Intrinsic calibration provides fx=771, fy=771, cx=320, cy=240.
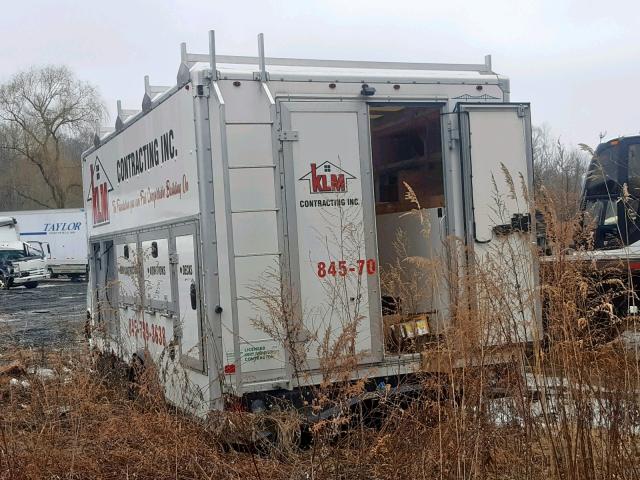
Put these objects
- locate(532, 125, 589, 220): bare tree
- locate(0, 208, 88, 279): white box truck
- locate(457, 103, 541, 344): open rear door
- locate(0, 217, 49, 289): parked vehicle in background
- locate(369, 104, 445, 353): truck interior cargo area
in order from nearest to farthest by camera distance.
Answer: locate(532, 125, 589, 220): bare tree → locate(457, 103, 541, 344): open rear door → locate(369, 104, 445, 353): truck interior cargo area → locate(0, 217, 49, 289): parked vehicle in background → locate(0, 208, 88, 279): white box truck

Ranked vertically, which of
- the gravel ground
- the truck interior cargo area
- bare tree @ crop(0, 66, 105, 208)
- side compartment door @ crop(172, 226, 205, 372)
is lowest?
the gravel ground

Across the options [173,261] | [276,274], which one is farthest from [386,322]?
[173,261]

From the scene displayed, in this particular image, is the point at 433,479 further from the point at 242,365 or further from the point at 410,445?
the point at 242,365

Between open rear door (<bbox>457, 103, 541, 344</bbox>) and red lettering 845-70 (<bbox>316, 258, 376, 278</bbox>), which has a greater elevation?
open rear door (<bbox>457, 103, 541, 344</bbox>)

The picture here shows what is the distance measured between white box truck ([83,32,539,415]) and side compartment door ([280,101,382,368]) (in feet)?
0.03

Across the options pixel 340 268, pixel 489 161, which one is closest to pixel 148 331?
pixel 340 268

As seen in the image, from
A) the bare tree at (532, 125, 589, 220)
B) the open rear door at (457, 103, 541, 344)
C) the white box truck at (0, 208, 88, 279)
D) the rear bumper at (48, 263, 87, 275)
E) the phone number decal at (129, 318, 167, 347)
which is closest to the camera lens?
the bare tree at (532, 125, 589, 220)

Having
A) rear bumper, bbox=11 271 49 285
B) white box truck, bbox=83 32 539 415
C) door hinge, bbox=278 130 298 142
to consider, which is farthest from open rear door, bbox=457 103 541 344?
rear bumper, bbox=11 271 49 285

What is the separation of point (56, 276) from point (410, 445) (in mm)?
42896

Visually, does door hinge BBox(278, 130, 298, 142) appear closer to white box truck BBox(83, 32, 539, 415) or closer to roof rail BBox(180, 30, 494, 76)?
white box truck BBox(83, 32, 539, 415)

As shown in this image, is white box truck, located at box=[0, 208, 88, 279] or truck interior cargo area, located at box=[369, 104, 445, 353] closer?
truck interior cargo area, located at box=[369, 104, 445, 353]

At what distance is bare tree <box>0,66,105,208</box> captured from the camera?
54031 millimetres

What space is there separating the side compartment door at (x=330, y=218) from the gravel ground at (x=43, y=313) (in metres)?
2.60

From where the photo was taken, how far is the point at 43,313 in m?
21.8
